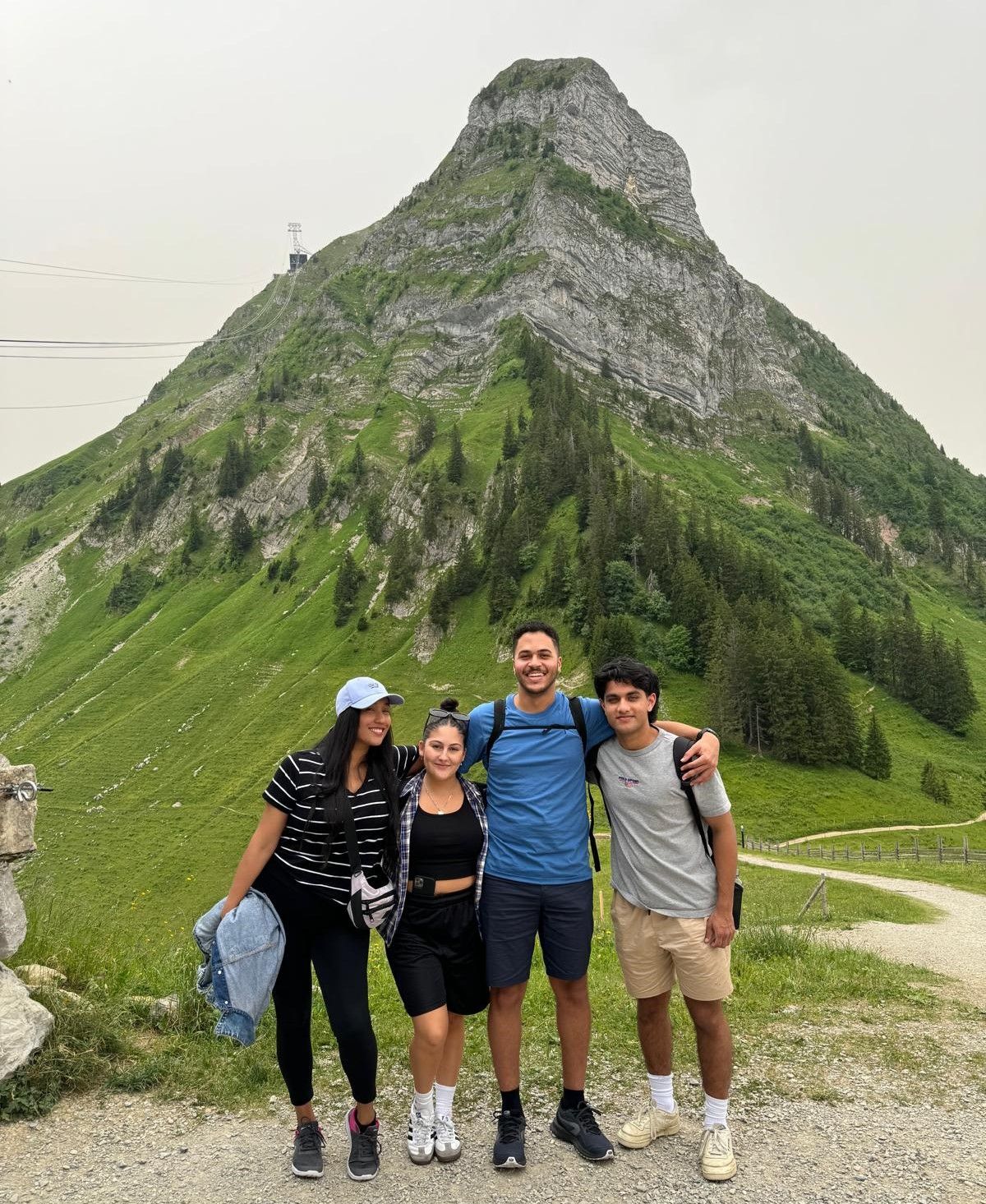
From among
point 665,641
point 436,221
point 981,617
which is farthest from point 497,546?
point 436,221

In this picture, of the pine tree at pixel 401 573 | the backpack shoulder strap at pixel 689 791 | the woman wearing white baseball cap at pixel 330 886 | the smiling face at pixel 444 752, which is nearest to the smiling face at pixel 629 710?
the backpack shoulder strap at pixel 689 791

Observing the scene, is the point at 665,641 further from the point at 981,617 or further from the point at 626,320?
the point at 626,320

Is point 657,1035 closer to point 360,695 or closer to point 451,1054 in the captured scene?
point 451,1054

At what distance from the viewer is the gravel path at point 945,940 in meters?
10.1

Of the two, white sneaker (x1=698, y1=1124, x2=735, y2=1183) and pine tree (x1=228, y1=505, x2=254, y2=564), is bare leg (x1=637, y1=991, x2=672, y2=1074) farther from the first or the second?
pine tree (x1=228, y1=505, x2=254, y2=564)

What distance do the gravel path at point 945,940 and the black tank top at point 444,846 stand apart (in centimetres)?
770

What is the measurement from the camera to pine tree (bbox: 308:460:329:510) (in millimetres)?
134625

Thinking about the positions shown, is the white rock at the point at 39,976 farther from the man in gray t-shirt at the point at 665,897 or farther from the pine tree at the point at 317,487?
the pine tree at the point at 317,487

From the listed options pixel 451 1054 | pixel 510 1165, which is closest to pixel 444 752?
pixel 451 1054

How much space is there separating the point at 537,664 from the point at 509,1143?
3.46 m

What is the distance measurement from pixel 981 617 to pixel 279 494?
485 feet

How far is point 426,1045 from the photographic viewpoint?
4805 mm

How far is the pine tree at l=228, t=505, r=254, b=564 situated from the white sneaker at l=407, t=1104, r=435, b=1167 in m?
143

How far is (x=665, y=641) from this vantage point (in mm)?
65500
